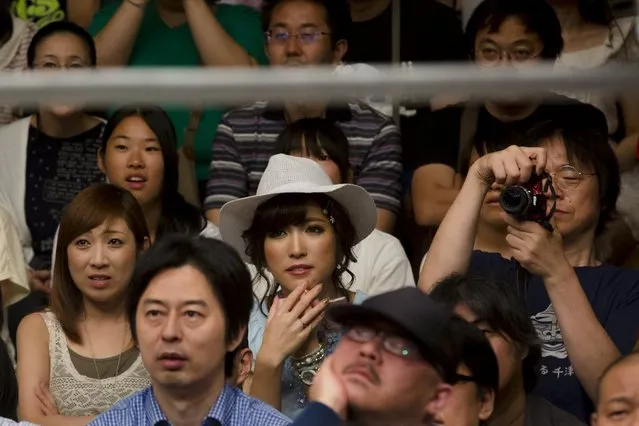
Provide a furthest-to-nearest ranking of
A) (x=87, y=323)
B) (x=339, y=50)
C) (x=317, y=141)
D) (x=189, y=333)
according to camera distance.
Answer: (x=339, y=50), (x=317, y=141), (x=87, y=323), (x=189, y=333)

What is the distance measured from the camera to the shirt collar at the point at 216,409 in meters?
2.81

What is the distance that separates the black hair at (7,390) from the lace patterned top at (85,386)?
206mm

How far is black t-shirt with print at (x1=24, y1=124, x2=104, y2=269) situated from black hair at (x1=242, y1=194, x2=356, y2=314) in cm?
101

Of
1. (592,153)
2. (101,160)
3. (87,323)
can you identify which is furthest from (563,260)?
(101,160)

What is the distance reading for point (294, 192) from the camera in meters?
3.38

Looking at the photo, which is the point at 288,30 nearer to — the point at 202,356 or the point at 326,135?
the point at 326,135

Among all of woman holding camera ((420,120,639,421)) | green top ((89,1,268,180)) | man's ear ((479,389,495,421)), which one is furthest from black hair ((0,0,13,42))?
man's ear ((479,389,495,421))

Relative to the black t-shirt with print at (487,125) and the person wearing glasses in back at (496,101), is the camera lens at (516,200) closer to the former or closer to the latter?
the black t-shirt with print at (487,125)

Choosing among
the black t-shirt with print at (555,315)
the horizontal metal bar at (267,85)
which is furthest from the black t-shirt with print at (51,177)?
the horizontal metal bar at (267,85)

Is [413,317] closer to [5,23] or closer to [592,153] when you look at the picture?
[592,153]

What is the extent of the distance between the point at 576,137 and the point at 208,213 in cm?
→ 120

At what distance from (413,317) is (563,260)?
1059 millimetres

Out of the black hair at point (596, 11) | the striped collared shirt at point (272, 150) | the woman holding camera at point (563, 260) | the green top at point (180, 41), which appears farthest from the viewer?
the green top at point (180, 41)

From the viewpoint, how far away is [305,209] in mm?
3381
